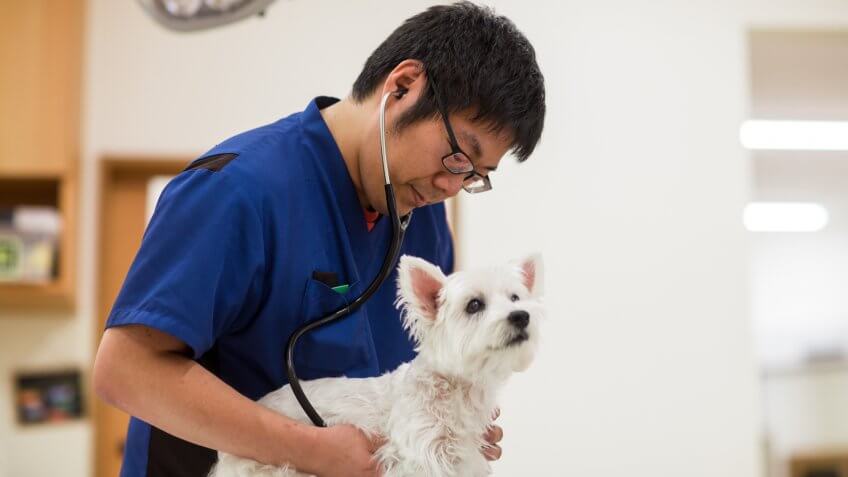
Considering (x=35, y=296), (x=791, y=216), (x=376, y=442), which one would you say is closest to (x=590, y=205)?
(x=376, y=442)

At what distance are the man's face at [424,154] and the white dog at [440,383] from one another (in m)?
0.14

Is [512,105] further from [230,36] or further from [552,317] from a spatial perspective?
[230,36]

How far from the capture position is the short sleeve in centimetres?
81

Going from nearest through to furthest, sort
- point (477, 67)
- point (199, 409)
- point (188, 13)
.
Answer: point (199, 409) → point (477, 67) → point (188, 13)

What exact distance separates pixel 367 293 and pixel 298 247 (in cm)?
11

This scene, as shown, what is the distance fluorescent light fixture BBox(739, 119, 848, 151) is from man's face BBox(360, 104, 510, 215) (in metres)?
2.01

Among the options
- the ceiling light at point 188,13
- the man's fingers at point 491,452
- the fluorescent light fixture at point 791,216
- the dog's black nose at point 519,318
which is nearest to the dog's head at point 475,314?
the dog's black nose at point 519,318

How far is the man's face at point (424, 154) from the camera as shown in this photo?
0.95 m

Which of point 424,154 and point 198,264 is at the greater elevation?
point 424,154

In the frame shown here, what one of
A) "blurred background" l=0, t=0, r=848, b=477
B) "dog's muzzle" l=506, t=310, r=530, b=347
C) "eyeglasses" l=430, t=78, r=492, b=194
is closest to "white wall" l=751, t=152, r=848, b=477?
"blurred background" l=0, t=0, r=848, b=477

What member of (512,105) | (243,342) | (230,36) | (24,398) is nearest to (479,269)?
(512,105)

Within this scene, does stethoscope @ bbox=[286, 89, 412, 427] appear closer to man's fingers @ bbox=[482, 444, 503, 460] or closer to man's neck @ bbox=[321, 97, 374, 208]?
man's neck @ bbox=[321, 97, 374, 208]

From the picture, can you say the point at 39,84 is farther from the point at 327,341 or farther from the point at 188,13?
the point at 327,341

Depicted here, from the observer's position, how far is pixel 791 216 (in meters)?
2.97
